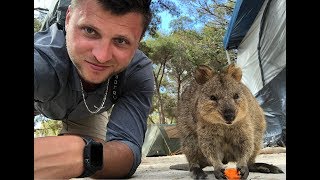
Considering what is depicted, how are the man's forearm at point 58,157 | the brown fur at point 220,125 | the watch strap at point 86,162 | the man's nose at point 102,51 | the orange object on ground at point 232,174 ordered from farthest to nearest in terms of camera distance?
1. the brown fur at point 220,125
2. the orange object on ground at point 232,174
3. the man's nose at point 102,51
4. the watch strap at point 86,162
5. the man's forearm at point 58,157

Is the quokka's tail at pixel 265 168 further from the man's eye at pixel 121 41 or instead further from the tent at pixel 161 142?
the tent at pixel 161 142

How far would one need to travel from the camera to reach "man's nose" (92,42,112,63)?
1.61 m

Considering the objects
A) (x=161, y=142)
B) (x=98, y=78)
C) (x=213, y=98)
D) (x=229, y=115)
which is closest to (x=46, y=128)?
(x=98, y=78)

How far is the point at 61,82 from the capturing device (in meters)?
1.84

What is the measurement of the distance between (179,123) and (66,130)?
771 mm

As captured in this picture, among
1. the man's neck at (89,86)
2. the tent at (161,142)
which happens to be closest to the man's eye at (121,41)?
the man's neck at (89,86)

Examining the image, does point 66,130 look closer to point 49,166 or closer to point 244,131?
point 244,131

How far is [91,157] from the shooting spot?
4.66 ft

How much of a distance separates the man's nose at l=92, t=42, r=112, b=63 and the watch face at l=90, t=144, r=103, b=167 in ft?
1.20

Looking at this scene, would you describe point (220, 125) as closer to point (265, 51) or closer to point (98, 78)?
point (98, 78)

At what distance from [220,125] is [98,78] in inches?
25.0

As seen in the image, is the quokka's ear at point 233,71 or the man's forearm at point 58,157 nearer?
the man's forearm at point 58,157

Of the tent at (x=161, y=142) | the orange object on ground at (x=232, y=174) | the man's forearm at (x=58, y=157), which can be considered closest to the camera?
the man's forearm at (x=58, y=157)

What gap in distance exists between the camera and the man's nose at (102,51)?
161cm
